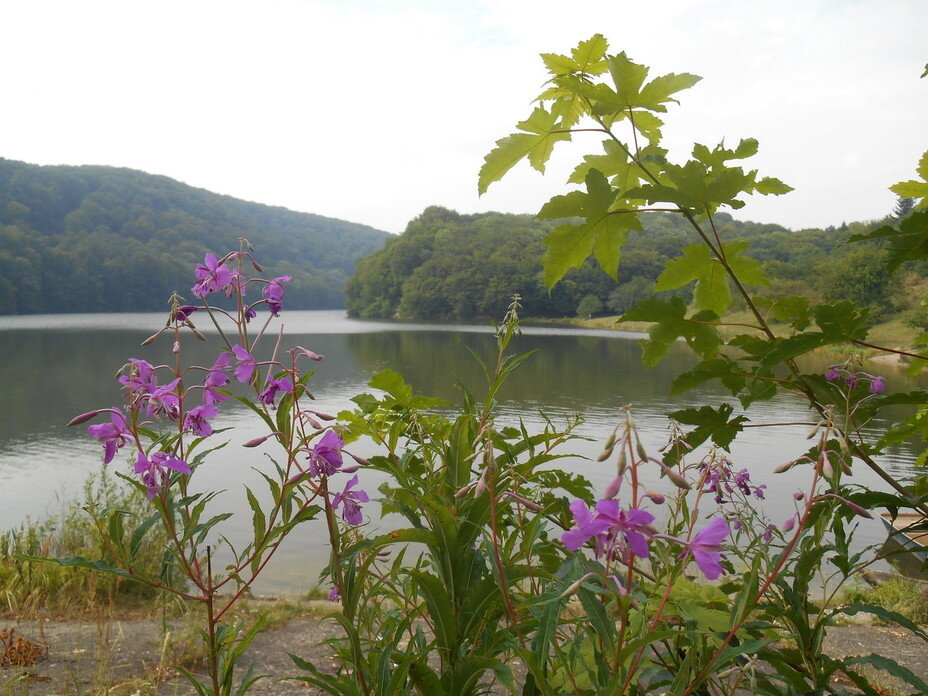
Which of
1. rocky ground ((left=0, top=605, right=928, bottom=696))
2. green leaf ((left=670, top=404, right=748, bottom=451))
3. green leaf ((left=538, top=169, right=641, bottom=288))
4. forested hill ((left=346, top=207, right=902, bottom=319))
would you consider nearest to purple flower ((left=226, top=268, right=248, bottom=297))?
green leaf ((left=538, top=169, right=641, bottom=288))

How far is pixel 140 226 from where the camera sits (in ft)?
284

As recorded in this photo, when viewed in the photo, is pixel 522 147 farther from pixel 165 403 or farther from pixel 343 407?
pixel 343 407

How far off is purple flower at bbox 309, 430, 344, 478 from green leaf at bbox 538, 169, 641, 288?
0.49m

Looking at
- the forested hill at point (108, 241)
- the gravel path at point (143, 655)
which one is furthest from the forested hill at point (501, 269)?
A: the gravel path at point (143, 655)

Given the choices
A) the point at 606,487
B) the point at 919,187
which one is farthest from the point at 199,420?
the point at 919,187

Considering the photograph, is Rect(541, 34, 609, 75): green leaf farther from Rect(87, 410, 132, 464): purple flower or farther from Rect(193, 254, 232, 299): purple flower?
Rect(87, 410, 132, 464): purple flower

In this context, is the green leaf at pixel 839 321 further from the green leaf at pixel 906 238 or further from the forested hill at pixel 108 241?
the forested hill at pixel 108 241

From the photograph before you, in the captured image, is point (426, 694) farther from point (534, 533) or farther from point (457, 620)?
point (534, 533)

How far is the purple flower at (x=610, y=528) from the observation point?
656 mm

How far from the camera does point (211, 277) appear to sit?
144cm

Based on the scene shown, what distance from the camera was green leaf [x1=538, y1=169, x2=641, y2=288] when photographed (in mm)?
1013

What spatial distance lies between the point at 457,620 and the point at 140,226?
99274mm

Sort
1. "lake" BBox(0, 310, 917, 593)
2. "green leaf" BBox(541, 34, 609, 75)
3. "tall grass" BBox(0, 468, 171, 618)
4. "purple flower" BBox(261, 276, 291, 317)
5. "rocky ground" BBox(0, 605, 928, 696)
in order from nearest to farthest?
"green leaf" BBox(541, 34, 609, 75), "purple flower" BBox(261, 276, 291, 317), "rocky ground" BBox(0, 605, 928, 696), "tall grass" BBox(0, 468, 171, 618), "lake" BBox(0, 310, 917, 593)

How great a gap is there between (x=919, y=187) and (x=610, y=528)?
3.89 feet
